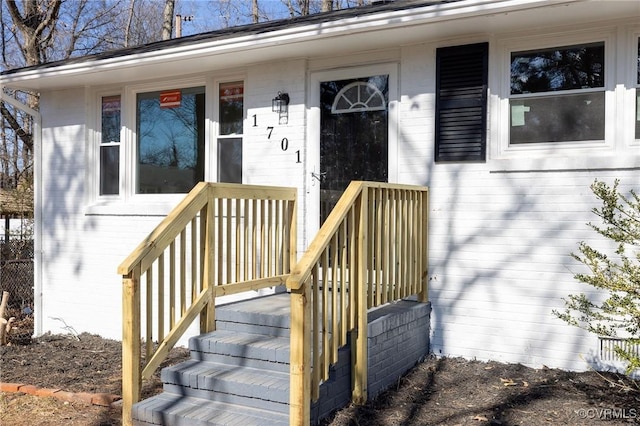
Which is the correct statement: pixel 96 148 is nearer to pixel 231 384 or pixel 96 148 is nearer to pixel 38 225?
pixel 38 225

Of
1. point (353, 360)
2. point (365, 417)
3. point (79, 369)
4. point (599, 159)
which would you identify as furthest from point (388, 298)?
point (79, 369)

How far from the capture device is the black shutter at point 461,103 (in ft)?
16.3

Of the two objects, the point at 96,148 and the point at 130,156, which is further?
the point at 96,148

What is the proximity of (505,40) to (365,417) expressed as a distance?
343cm

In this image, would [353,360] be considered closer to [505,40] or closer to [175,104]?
[505,40]

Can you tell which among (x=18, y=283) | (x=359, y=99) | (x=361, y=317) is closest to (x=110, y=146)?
(x=359, y=99)

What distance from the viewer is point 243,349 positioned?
13.2ft

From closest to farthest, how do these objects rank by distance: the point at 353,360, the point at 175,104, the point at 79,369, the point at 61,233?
1. the point at 353,360
2. the point at 79,369
3. the point at 175,104
4. the point at 61,233

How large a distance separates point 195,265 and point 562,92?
3.41 meters

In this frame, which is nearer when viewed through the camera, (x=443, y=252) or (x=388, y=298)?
(x=388, y=298)

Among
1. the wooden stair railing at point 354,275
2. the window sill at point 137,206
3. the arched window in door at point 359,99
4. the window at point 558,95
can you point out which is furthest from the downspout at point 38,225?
the window at point 558,95

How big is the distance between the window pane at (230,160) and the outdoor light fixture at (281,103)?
0.65 meters

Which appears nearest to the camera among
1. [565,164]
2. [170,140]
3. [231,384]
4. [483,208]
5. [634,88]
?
[231,384]

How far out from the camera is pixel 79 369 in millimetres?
5410
